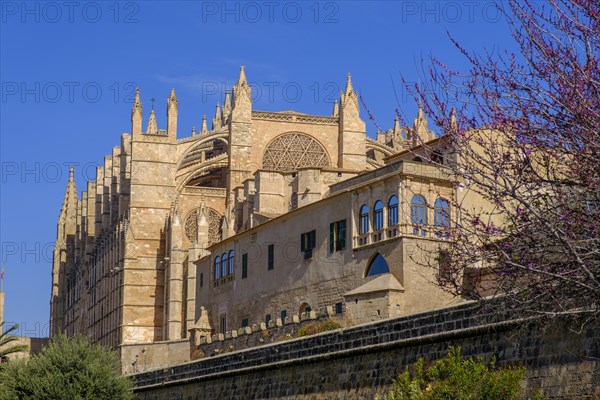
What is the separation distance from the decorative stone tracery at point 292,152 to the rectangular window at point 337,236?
1010 inches

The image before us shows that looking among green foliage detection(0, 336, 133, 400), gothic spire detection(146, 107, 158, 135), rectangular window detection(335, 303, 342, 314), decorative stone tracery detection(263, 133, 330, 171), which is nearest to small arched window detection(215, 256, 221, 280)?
rectangular window detection(335, 303, 342, 314)

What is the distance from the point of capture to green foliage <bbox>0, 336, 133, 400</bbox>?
94.3 ft

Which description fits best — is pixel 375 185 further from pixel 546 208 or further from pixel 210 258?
pixel 546 208

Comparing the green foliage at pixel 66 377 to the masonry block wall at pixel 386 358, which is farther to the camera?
the green foliage at pixel 66 377

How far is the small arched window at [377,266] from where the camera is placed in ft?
106

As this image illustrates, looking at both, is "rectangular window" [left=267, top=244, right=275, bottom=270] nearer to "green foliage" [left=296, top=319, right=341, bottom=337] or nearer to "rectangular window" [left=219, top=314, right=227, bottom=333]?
"rectangular window" [left=219, top=314, right=227, bottom=333]

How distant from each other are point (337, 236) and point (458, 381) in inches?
693

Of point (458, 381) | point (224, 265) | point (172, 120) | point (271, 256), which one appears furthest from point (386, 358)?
→ point (172, 120)

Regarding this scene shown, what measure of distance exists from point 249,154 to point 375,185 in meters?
28.3

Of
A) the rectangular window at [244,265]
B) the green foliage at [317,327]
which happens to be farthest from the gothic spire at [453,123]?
the rectangular window at [244,265]

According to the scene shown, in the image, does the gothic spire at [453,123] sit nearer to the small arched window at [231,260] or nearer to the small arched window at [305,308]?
the small arched window at [305,308]

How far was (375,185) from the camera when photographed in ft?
108

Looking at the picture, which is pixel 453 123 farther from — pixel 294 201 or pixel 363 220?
pixel 294 201

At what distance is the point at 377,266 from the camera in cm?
3259
